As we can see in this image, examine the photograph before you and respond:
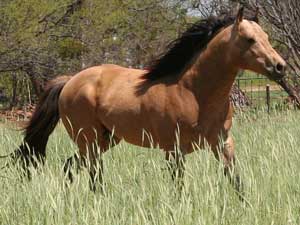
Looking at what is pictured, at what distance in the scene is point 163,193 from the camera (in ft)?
10.7

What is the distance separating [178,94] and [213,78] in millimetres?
294

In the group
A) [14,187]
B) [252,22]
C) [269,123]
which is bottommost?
[269,123]

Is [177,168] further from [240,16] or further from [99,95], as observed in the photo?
[99,95]

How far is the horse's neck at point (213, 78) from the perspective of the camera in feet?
15.3

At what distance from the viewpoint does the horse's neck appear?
4.66 m

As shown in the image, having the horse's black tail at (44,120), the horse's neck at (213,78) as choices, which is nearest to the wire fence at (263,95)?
the horse's black tail at (44,120)

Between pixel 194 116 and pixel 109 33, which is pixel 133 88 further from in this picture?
pixel 109 33

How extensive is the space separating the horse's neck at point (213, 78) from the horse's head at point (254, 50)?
0.13 metres

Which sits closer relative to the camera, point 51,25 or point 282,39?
point 282,39

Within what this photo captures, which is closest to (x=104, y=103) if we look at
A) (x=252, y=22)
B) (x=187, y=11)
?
(x=252, y=22)

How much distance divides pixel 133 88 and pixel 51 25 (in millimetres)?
9792

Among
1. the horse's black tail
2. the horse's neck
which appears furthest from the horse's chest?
the horse's black tail

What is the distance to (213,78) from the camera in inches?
186

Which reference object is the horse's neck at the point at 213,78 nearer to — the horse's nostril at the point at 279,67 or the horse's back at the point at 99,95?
the horse's nostril at the point at 279,67
